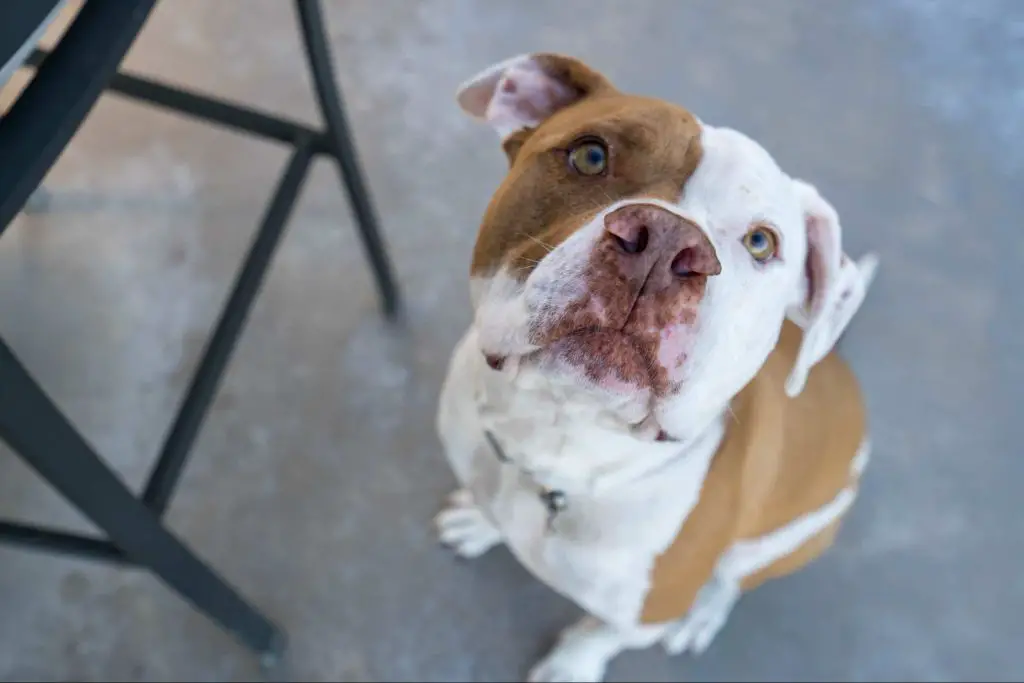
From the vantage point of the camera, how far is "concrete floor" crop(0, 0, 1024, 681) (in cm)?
171

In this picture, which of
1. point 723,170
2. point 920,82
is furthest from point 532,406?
point 920,82

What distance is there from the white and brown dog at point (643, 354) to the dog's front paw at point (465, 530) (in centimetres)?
33

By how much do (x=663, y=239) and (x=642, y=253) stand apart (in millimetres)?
26

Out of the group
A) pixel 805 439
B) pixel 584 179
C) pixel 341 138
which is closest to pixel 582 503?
pixel 805 439

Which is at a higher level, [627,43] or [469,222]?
[627,43]

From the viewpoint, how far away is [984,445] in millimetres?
1922

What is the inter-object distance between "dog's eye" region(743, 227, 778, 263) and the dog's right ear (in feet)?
0.91

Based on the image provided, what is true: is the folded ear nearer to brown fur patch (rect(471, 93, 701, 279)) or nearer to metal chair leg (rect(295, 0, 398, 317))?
brown fur patch (rect(471, 93, 701, 279))

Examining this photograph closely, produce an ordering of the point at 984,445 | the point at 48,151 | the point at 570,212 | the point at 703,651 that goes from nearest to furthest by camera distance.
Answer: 1. the point at 48,151
2. the point at 570,212
3. the point at 703,651
4. the point at 984,445

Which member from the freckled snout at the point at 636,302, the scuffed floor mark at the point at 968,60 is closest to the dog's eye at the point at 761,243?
the freckled snout at the point at 636,302

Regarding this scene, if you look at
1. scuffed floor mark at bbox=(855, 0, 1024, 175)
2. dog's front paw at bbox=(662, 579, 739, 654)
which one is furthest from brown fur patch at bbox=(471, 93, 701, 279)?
scuffed floor mark at bbox=(855, 0, 1024, 175)

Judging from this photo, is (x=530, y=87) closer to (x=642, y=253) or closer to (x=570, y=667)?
(x=642, y=253)

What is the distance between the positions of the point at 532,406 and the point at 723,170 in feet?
1.13

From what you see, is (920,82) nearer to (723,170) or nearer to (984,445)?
(984,445)
